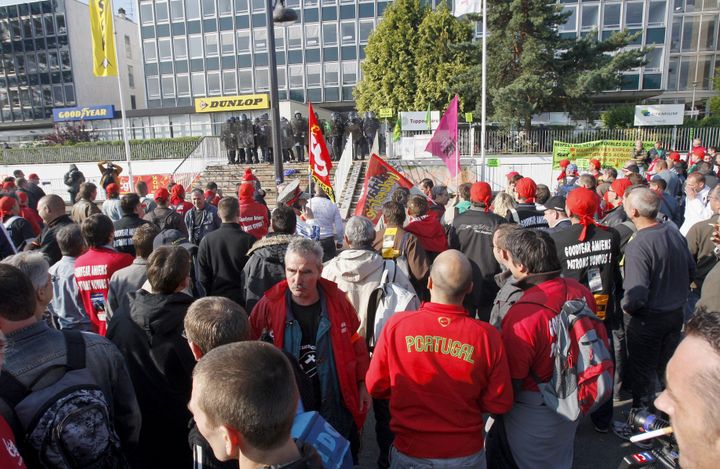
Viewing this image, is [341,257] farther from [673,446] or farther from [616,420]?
[616,420]

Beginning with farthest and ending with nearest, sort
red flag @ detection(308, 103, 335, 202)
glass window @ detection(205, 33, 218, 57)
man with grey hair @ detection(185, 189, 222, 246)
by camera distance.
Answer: glass window @ detection(205, 33, 218, 57), red flag @ detection(308, 103, 335, 202), man with grey hair @ detection(185, 189, 222, 246)

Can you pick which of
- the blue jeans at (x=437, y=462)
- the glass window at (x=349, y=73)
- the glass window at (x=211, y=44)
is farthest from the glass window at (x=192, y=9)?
the blue jeans at (x=437, y=462)

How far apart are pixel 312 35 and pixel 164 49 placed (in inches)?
516

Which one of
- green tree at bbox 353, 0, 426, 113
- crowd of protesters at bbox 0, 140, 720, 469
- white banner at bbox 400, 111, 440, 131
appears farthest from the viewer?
green tree at bbox 353, 0, 426, 113

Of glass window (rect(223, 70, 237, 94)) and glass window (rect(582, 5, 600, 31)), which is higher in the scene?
glass window (rect(582, 5, 600, 31))

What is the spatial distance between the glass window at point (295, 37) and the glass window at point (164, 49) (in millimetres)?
10564

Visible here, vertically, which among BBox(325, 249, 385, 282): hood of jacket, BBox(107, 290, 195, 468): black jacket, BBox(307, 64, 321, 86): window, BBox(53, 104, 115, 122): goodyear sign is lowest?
BBox(107, 290, 195, 468): black jacket

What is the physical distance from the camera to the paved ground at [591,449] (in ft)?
12.0

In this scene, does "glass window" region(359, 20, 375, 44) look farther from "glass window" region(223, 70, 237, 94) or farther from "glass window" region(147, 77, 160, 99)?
"glass window" region(147, 77, 160, 99)

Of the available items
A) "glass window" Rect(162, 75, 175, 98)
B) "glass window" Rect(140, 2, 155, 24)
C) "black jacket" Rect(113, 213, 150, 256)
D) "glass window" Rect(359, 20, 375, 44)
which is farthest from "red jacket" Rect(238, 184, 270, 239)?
"glass window" Rect(140, 2, 155, 24)

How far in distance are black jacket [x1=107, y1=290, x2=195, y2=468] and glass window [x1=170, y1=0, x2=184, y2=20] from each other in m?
43.5

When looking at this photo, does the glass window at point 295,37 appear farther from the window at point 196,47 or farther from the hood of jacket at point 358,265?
the hood of jacket at point 358,265

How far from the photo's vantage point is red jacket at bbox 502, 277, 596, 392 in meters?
2.45

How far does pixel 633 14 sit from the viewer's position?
1271 inches
